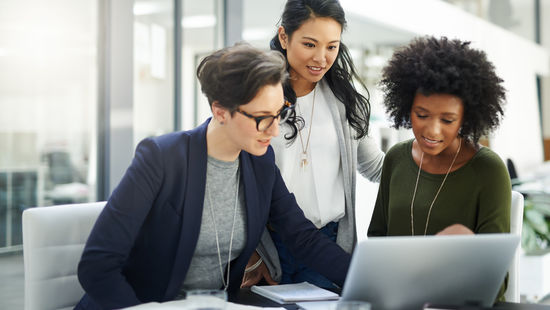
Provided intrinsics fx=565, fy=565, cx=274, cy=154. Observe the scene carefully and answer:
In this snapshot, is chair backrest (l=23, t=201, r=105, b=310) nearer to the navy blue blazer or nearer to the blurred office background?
the navy blue blazer

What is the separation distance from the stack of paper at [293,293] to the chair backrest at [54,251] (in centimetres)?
55

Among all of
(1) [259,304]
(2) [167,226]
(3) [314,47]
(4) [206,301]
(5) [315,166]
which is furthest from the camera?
(5) [315,166]

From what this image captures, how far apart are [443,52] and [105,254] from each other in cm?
106

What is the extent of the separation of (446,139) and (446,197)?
0.59 ft

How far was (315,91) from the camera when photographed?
81.5 inches

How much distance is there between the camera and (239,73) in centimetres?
150

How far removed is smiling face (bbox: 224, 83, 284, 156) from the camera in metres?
1.50

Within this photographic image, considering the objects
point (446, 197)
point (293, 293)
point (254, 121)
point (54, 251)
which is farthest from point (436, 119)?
point (54, 251)

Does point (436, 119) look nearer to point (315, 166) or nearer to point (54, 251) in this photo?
point (315, 166)

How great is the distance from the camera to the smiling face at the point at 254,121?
150 cm

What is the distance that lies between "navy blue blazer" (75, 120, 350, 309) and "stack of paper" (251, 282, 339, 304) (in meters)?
0.10

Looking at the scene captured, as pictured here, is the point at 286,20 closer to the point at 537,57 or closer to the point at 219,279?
the point at 219,279

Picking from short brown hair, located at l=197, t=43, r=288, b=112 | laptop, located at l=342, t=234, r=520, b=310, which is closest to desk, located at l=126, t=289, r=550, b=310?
laptop, located at l=342, t=234, r=520, b=310

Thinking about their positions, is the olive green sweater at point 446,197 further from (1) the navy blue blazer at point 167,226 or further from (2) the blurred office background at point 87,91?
(2) the blurred office background at point 87,91
